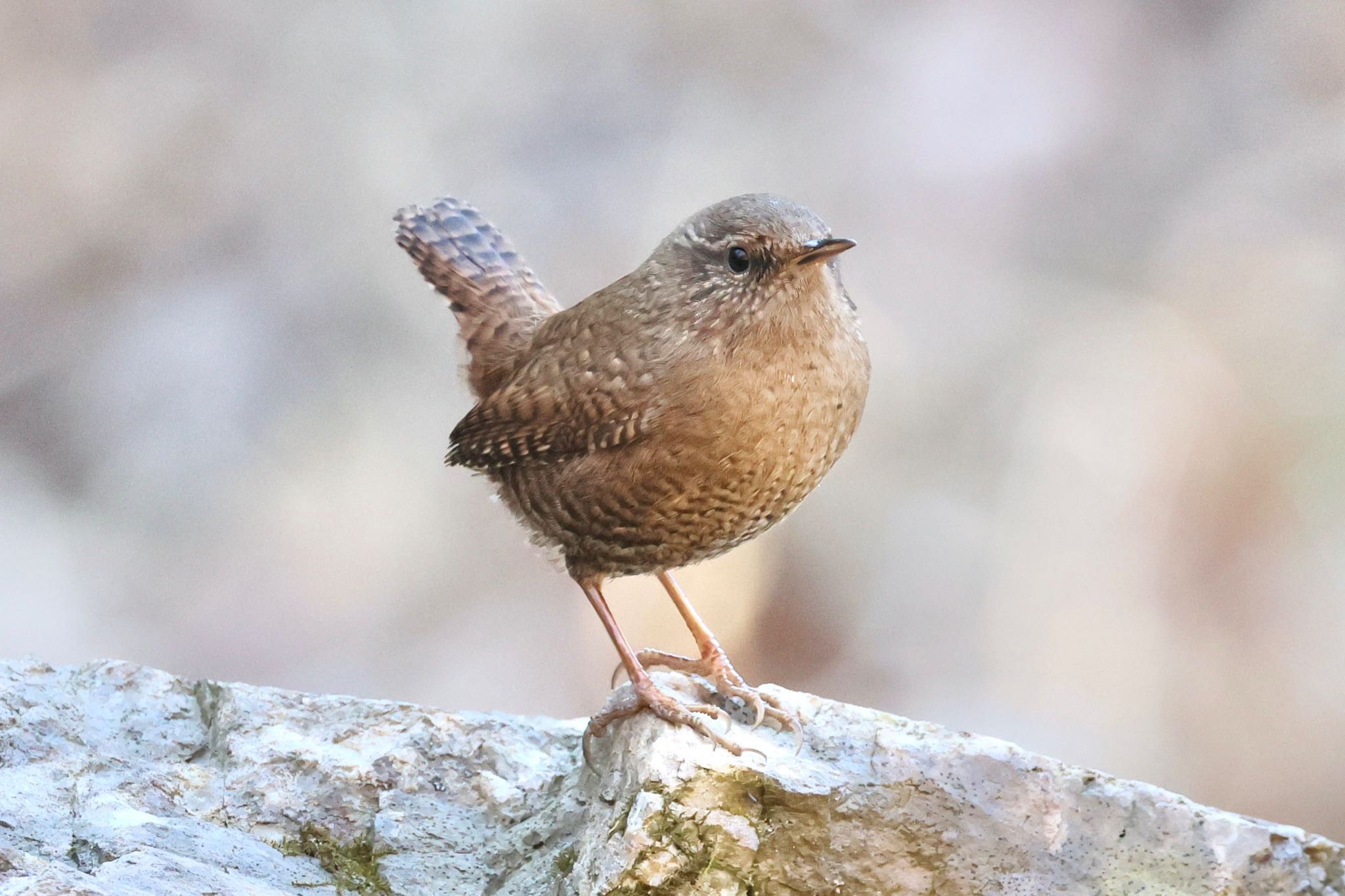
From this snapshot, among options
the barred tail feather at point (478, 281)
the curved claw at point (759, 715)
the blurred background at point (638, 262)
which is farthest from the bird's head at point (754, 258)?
the blurred background at point (638, 262)

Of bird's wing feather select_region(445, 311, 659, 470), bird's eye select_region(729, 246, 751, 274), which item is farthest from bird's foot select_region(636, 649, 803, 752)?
bird's eye select_region(729, 246, 751, 274)

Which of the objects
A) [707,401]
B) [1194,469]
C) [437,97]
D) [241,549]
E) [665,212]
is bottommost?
[707,401]

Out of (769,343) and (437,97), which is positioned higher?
(437,97)

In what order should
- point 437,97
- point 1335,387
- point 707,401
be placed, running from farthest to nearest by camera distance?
point 437,97, point 1335,387, point 707,401

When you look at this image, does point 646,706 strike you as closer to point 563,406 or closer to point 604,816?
point 604,816

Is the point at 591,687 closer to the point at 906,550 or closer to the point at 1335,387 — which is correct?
the point at 906,550

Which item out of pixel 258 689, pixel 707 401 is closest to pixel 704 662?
pixel 707 401

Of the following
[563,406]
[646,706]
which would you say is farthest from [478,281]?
[646,706]
